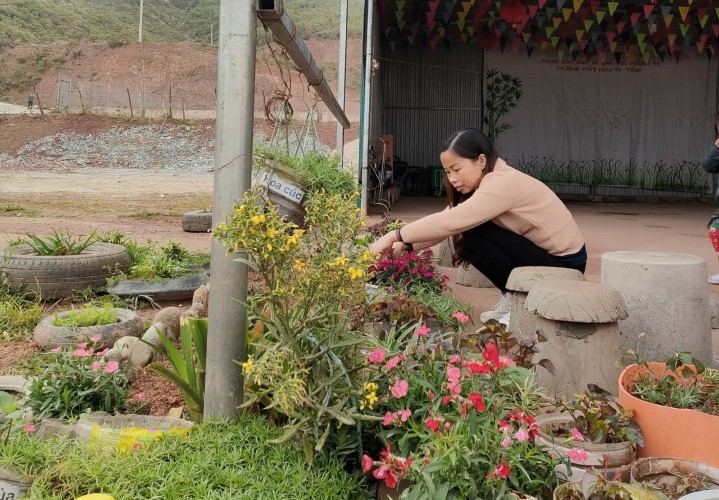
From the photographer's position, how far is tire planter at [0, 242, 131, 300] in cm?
477

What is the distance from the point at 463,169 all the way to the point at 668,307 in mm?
1212

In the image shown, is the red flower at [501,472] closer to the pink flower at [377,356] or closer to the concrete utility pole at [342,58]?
the pink flower at [377,356]

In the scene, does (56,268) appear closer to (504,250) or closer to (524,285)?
(504,250)

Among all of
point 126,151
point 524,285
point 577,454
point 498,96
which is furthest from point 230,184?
point 126,151

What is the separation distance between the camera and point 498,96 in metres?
16.9

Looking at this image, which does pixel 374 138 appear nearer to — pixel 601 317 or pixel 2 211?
pixel 2 211

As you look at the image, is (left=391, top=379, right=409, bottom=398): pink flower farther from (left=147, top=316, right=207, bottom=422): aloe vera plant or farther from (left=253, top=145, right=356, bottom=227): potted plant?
(left=253, top=145, right=356, bottom=227): potted plant

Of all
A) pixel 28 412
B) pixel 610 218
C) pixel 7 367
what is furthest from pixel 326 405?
pixel 610 218

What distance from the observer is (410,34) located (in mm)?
15430

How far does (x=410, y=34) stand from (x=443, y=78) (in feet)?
5.91

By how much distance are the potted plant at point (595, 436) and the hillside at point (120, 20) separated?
5871 cm

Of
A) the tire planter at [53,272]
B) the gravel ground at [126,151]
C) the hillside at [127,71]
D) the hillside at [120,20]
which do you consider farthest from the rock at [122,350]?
the hillside at [120,20]

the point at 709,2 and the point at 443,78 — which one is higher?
the point at 709,2

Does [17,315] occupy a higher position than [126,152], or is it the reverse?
[126,152]
